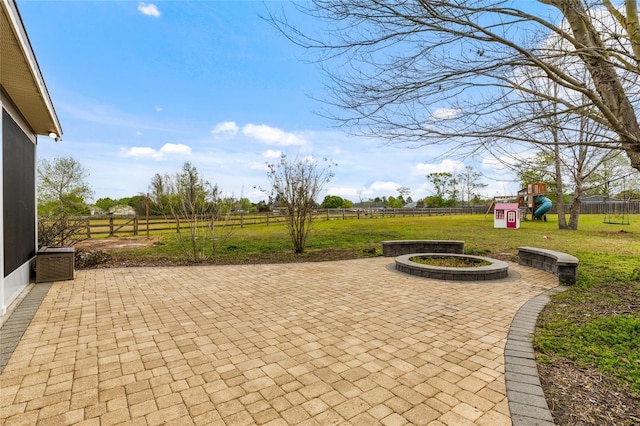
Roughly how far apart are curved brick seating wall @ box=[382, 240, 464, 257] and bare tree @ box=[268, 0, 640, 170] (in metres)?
4.67

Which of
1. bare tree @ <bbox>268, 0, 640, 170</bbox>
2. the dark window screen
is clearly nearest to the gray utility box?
the dark window screen

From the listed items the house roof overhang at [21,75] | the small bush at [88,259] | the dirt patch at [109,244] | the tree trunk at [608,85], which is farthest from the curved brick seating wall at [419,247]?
the dirt patch at [109,244]

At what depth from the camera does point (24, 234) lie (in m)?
5.17

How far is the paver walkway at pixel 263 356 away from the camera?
194cm

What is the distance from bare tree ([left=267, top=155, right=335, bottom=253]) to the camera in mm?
8484

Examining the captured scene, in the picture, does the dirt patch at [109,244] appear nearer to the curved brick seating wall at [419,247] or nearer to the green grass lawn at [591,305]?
the green grass lawn at [591,305]

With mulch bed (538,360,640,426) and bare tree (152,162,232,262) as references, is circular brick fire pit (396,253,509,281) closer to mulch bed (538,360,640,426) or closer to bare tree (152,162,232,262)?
mulch bed (538,360,640,426)

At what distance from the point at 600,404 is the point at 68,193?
73.7 ft

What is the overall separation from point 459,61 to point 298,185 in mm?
5711

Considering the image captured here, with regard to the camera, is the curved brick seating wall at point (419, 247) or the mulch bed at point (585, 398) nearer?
the mulch bed at point (585, 398)

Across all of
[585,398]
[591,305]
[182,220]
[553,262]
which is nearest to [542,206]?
[553,262]

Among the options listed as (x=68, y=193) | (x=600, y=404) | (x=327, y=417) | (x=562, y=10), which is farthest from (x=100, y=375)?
(x=68, y=193)

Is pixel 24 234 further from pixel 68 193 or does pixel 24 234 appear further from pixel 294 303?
pixel 68 193

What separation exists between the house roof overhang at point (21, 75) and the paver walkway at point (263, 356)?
9.23 ft
